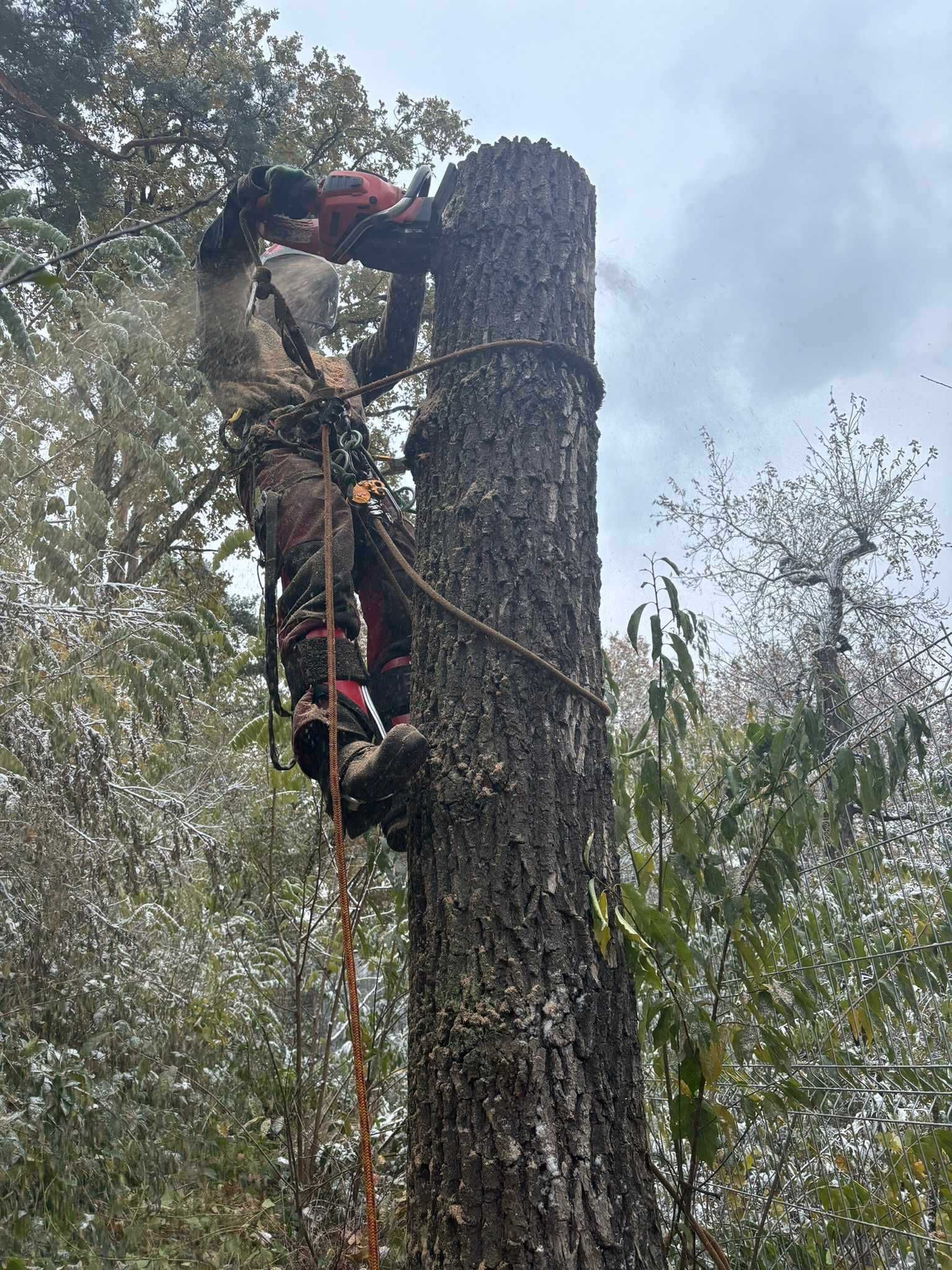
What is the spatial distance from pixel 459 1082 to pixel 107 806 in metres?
3.03

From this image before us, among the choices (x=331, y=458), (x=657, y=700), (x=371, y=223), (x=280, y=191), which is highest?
(x=280, y=191)

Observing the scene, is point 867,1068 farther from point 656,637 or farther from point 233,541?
point 233,541

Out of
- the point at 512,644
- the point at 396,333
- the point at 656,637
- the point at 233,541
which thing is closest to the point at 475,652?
the point at 512,644

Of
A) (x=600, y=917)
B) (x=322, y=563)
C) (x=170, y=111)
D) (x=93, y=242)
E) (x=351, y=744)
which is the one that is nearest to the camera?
(x=600, y=917)

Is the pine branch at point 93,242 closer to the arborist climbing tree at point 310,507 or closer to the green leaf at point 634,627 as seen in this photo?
the arborist climbing tree at point 310,507

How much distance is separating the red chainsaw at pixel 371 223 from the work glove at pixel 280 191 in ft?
0.08

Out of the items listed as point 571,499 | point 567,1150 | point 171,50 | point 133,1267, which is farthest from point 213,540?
point 567,1150

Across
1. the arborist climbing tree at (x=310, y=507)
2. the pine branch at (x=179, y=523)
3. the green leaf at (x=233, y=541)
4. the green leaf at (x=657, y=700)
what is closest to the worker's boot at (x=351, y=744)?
the arborist climbing tree at (x=310, y=507)

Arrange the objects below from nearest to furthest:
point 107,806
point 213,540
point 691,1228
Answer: point 691,1228 < point 107,806 < point 213,540

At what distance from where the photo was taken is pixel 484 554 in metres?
2.09

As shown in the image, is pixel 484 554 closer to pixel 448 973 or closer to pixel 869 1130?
pixel 448 973

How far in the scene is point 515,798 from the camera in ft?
6.01

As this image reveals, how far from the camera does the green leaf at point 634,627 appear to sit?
227cm

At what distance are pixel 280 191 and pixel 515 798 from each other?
1.90 m
